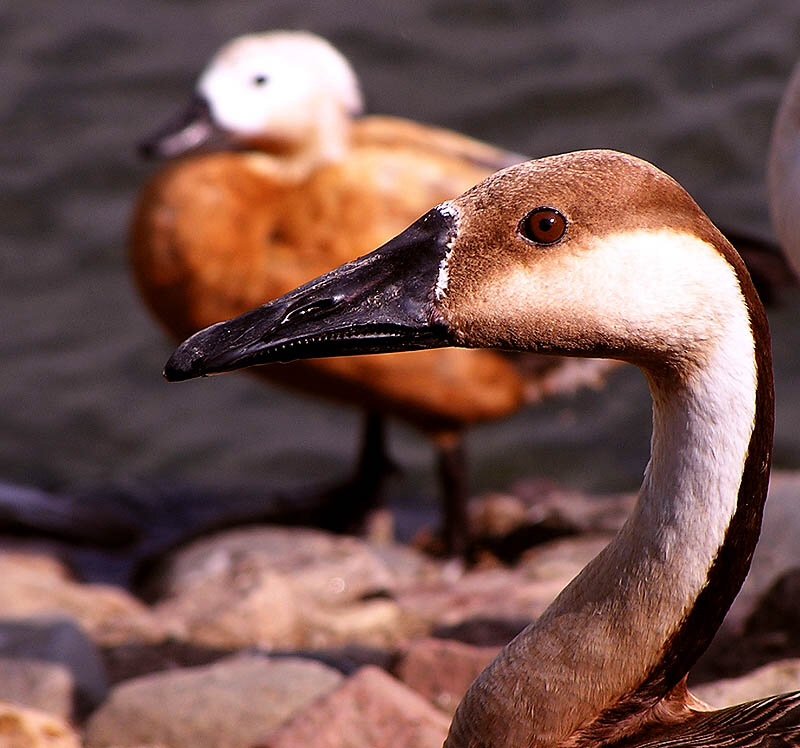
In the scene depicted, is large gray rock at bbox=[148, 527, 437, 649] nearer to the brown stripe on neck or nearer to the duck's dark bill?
the brown stripe on neck

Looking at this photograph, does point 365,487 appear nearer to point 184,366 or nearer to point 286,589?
point 286,589

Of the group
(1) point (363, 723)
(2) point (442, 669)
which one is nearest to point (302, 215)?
(2) point (442, 669)

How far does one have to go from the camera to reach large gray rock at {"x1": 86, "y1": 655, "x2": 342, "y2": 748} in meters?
3.44

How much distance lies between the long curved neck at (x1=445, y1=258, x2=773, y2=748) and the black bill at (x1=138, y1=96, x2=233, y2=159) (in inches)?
150

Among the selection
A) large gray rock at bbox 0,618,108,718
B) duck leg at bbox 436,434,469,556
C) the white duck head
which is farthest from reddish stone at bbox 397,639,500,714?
the white duck head

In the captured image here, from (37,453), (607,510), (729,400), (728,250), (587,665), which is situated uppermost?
(728,250)

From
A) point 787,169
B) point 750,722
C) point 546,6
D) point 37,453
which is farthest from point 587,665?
point 546,6

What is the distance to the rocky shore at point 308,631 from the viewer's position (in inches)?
128

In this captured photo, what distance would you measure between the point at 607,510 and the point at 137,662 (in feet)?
7.06

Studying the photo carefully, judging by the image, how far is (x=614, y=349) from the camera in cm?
215

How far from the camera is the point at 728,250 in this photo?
2092 millimetres

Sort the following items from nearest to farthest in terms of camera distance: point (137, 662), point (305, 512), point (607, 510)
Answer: point (137, 662) → point (607, 510) → point (305, 512)

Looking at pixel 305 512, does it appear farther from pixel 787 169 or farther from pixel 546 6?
pixel 546 6

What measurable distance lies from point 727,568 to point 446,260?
0.65 metres
